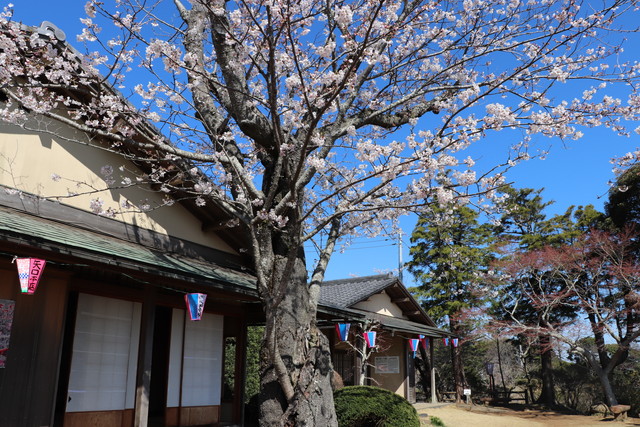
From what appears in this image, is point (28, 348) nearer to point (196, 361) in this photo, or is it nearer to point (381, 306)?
point (196, 361)

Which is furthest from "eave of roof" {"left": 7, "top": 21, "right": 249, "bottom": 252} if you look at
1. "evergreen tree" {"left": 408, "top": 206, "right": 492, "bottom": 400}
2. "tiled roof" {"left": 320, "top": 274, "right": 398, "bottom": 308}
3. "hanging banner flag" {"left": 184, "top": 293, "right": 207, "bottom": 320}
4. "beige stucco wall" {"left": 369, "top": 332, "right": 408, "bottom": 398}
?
"evergreen tree" {"left": 408, "top": 206, "right": 492, "bottom": 400}

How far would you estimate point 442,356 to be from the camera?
28.6 m

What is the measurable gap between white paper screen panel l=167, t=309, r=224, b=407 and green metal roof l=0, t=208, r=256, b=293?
1208 millimetres

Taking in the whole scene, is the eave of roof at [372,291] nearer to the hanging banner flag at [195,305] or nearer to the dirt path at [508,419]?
the dirt path at [508,419]

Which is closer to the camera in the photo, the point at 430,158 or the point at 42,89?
the point at 430,158

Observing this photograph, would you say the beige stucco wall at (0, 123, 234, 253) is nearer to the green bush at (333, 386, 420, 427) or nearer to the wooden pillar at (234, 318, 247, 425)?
the wooden pillar at (234, 318, 247, 425)

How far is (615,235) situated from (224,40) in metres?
19.1

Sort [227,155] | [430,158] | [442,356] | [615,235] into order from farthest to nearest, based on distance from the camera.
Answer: [442,356], [615,235], [227,155], [430,158]

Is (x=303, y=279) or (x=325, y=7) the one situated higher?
(x=325, y=7)

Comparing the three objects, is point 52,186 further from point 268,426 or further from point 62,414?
point 268,426

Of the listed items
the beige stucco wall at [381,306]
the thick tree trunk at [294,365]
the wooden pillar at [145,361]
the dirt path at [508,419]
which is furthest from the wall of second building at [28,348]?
the dirt path at [508,419]

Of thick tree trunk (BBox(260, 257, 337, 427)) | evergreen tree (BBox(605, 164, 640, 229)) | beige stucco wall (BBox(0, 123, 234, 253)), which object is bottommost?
thick tree trunk (BBox(260, 257, 337, 427))

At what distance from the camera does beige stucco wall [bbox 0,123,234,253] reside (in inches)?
265

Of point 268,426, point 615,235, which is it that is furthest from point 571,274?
point 268,426
